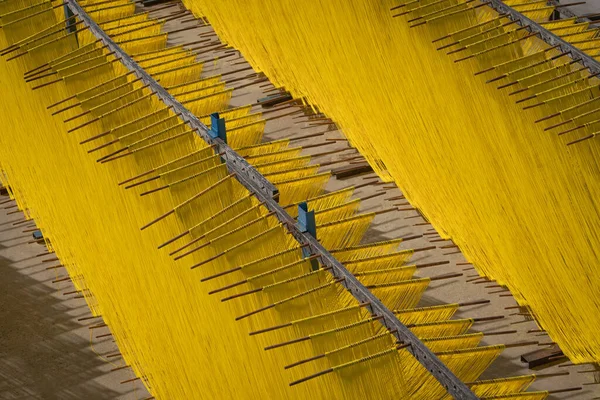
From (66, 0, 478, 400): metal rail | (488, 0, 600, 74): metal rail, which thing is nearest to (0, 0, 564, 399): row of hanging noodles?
(66, 0, 478, 400): metal rail

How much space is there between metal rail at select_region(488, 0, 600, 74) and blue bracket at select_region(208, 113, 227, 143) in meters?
2.81

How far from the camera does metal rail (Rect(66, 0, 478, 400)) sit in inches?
328

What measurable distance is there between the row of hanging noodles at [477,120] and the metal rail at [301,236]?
80.0 inches

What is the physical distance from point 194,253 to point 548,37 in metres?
3.55

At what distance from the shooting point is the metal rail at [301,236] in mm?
8344

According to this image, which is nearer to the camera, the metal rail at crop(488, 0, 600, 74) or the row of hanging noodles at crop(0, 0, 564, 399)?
the row of hanging noodles at crop(0, 0, 564, 399)

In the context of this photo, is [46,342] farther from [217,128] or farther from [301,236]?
[301,236]

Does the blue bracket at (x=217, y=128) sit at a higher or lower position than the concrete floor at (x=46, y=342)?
higher

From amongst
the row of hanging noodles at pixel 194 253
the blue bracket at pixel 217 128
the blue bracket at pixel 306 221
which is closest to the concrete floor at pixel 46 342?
the row of hanging noodles at pixel 194 253

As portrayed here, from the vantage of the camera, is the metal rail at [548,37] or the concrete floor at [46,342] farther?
the concrete floor at [46,342]

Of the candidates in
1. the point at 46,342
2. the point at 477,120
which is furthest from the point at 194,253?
the point at 46,342

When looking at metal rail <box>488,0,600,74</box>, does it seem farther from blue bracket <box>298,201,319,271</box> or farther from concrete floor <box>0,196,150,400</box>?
concrete floor <box>0,196,150,400</box>

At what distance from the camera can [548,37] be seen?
11523mm

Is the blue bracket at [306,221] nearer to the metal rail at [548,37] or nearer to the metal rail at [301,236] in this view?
the metal rail at [301,236]
